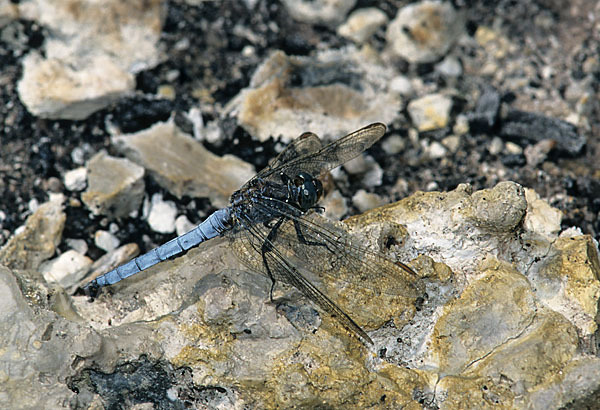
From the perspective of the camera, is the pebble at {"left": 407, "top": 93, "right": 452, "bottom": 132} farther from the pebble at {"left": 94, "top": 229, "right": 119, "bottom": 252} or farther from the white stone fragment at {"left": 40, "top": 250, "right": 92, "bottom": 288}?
the white stone fragment at {"left": 40, "top": 250, "right": 92, "bottom": 288}

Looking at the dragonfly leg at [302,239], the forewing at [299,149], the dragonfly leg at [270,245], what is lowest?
the dragonfly leg at [270,245]

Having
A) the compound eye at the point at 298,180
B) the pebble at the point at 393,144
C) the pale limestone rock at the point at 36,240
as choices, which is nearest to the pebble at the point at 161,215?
the pale limestone rock at the point at 36,240

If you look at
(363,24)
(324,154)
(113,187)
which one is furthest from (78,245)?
(363,24)

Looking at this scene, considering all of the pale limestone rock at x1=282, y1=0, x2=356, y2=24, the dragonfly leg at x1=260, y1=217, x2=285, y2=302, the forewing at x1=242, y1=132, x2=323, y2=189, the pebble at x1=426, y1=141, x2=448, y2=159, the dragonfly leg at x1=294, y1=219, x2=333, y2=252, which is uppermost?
the pale limestone rock at x1=282, y1=0, x2=356, y2=24

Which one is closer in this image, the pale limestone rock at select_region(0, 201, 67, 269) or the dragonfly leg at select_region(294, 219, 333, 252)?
the dragonfly leg at select_region(294, 219, 333, 252)

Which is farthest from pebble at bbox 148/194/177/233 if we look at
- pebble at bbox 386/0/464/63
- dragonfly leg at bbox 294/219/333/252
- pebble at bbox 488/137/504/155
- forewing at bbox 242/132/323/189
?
pebble at bbox 488/137/504/155

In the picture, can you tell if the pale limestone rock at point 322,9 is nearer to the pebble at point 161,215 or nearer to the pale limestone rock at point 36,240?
the pebble at point 161,215

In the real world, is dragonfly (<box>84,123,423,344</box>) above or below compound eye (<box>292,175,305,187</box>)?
below
